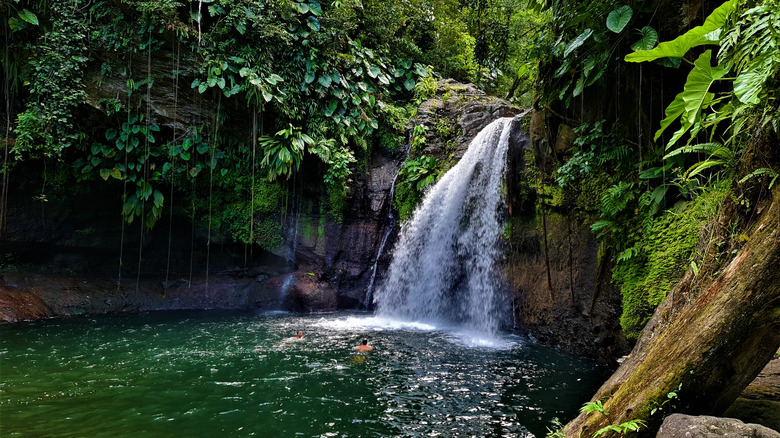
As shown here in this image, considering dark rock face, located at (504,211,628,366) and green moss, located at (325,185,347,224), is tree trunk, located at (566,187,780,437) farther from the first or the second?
green moss, located at (325,185,347,224)

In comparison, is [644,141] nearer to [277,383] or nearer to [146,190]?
[277,383]

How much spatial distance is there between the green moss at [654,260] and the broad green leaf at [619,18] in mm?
2080

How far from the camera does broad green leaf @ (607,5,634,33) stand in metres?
4.82

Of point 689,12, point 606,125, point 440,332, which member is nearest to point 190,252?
point 440,332

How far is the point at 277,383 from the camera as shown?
16.8 feet

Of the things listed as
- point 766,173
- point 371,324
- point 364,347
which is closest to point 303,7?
point 371,324

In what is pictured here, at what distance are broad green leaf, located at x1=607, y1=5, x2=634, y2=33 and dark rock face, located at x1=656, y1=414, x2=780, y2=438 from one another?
416cm

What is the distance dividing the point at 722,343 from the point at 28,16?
12.1 metres

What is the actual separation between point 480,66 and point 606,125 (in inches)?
374

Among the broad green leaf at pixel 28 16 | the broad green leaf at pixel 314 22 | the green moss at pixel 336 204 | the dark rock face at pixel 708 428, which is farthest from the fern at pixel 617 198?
the broad green leaf at pixel 28 16

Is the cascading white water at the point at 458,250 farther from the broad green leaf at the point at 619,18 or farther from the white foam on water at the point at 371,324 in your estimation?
the broad green leaf at the point at 619,18

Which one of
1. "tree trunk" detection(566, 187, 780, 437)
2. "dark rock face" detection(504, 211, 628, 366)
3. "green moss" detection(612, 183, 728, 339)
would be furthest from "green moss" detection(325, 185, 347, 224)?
"tree trunk" detection(566, 187, 780, 437)

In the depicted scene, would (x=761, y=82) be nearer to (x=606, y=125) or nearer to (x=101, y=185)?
(x=606, y=125)

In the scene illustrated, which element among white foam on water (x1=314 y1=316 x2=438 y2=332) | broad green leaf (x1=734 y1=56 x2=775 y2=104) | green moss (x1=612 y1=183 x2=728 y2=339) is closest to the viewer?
broad green leaf (x1=734 y1=56 x2=775 y2=104)
